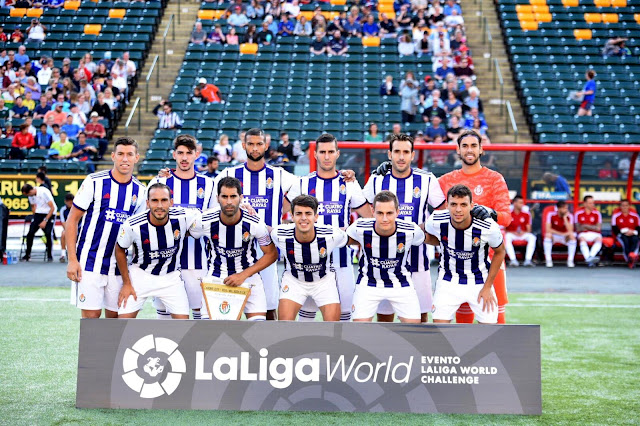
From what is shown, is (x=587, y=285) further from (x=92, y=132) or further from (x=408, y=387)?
(x=92, y=132)

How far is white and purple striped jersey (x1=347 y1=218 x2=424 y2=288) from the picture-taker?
615cm

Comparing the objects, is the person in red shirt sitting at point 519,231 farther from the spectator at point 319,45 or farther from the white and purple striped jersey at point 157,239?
the white and purple striped jersey at point 157,239

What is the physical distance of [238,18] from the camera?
21.8m

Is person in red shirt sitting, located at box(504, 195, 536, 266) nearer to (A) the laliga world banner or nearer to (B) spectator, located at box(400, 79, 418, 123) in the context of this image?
(B) spectator, located at box(400, 79, 418, 123)

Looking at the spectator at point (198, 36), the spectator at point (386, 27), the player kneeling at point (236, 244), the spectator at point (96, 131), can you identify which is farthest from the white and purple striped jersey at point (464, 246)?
the spectator at point (198, 36)

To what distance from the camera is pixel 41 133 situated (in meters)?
17.5

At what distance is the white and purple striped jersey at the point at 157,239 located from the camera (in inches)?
237

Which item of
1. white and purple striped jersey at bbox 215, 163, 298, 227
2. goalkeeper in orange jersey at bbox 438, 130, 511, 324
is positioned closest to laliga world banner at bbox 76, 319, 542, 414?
goalkeeper in orange jersey at bbox 438, 130, 511, 324

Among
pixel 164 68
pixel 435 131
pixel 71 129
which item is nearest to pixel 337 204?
pixel 435 131

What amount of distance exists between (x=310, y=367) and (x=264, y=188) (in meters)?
1.95

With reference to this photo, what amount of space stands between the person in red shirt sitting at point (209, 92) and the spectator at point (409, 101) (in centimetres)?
448

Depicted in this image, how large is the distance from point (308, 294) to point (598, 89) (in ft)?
51.3

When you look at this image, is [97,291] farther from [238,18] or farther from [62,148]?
[238,18]

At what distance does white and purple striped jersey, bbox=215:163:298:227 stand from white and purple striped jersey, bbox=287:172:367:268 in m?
0.17
